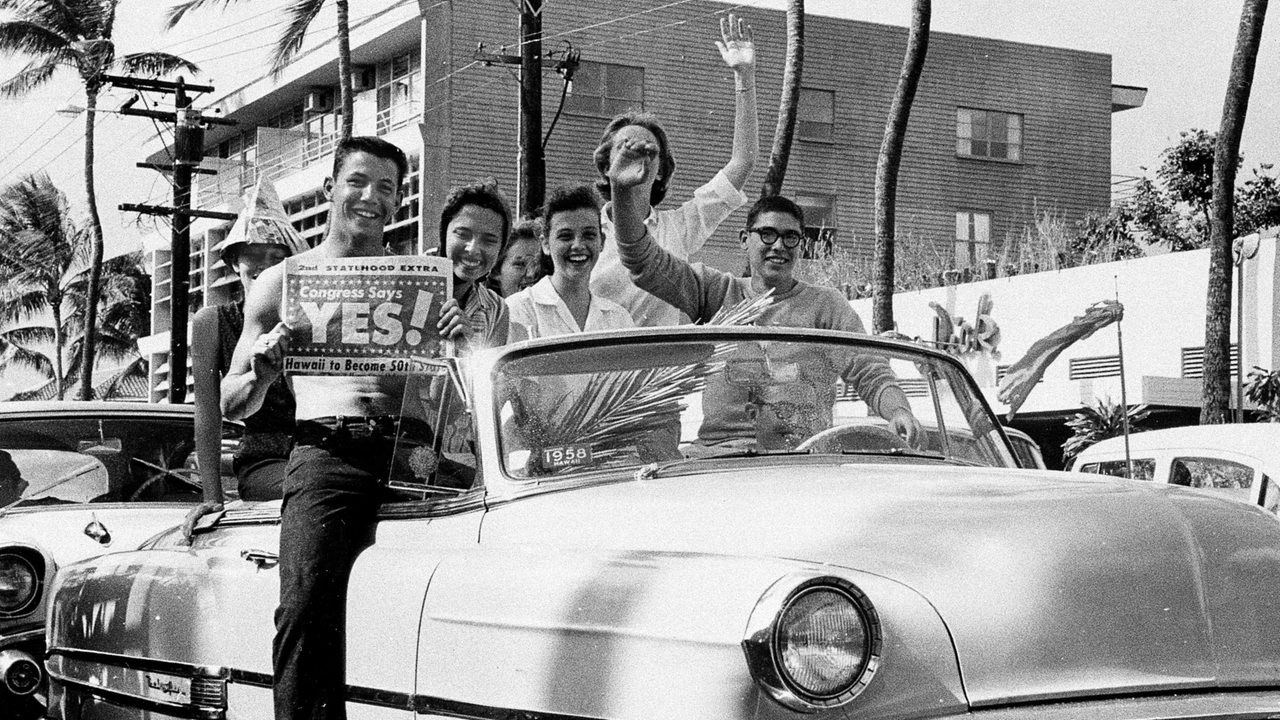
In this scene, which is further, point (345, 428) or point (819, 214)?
point (819, 214)

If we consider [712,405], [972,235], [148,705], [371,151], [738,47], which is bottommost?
[148,705]

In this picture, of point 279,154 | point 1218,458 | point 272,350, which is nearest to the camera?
point 272,350

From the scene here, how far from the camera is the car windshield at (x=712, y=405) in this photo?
4.04m

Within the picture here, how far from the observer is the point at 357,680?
4.04 meters

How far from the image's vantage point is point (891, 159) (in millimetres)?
22641

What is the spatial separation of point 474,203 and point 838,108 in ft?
119

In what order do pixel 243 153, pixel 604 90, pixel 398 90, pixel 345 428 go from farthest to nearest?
1. pixel 243 153
2. pixel 398 90
3. pixel 604 90
4. pixel 345 428

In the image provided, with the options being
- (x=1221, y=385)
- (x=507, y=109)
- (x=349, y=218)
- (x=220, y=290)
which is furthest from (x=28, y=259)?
(x=349, y=218)

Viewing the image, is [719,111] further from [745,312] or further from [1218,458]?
[745,312]

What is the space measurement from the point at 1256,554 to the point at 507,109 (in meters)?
34.6

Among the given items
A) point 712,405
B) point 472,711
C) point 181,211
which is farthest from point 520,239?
point 181,211

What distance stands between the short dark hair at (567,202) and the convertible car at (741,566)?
1.88m

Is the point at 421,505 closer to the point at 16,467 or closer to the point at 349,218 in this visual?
the point at 349,218

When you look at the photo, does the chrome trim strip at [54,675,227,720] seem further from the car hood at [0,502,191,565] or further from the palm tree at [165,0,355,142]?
the palm tree at [165,0,355,142]
